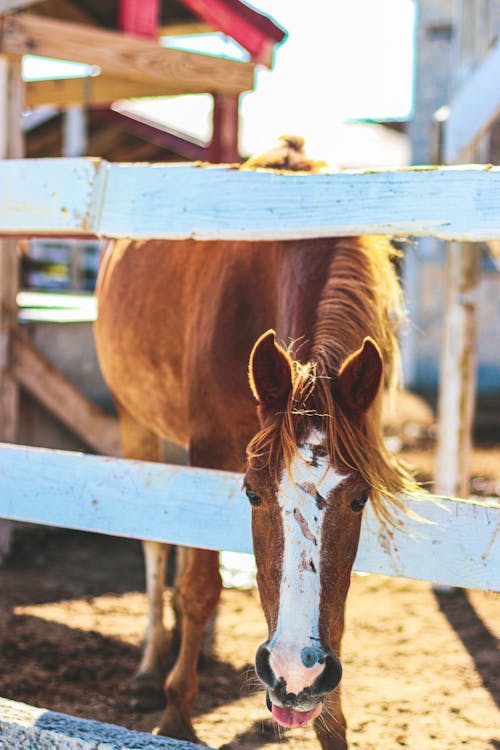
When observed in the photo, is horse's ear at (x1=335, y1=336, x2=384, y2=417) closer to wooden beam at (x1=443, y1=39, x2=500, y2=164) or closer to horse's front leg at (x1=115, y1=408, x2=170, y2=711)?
horse's front leg at (x1=115, y1=408, x2=170, y2=711)

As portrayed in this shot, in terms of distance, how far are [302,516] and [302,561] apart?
9 centimetres

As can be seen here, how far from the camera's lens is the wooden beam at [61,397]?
17.3 ft

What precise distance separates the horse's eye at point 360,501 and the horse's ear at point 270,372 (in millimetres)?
277

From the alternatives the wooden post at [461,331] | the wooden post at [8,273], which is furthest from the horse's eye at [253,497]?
the wooden post at [8,273]

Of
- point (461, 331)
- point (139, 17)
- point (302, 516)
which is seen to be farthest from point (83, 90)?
point (302, 516)

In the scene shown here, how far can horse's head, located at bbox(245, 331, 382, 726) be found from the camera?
174 centimetres

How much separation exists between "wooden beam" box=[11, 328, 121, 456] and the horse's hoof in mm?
2338

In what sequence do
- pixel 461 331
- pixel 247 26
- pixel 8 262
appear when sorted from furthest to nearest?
pixel 247 26
pixel 8 262
pixel 461 331

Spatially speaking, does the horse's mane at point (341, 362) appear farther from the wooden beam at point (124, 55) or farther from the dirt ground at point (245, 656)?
the wooden beam at point (124, 55)

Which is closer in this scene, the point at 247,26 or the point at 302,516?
the point at 302,516

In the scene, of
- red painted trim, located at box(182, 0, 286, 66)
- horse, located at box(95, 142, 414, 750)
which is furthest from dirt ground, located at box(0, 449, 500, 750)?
red painted trim, located at box(182, 0, 286, 66)

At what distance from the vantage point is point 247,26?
6191 millimetres

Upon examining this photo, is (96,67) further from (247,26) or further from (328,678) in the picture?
(328,678)

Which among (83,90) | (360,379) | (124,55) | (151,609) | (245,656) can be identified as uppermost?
(124,55)
